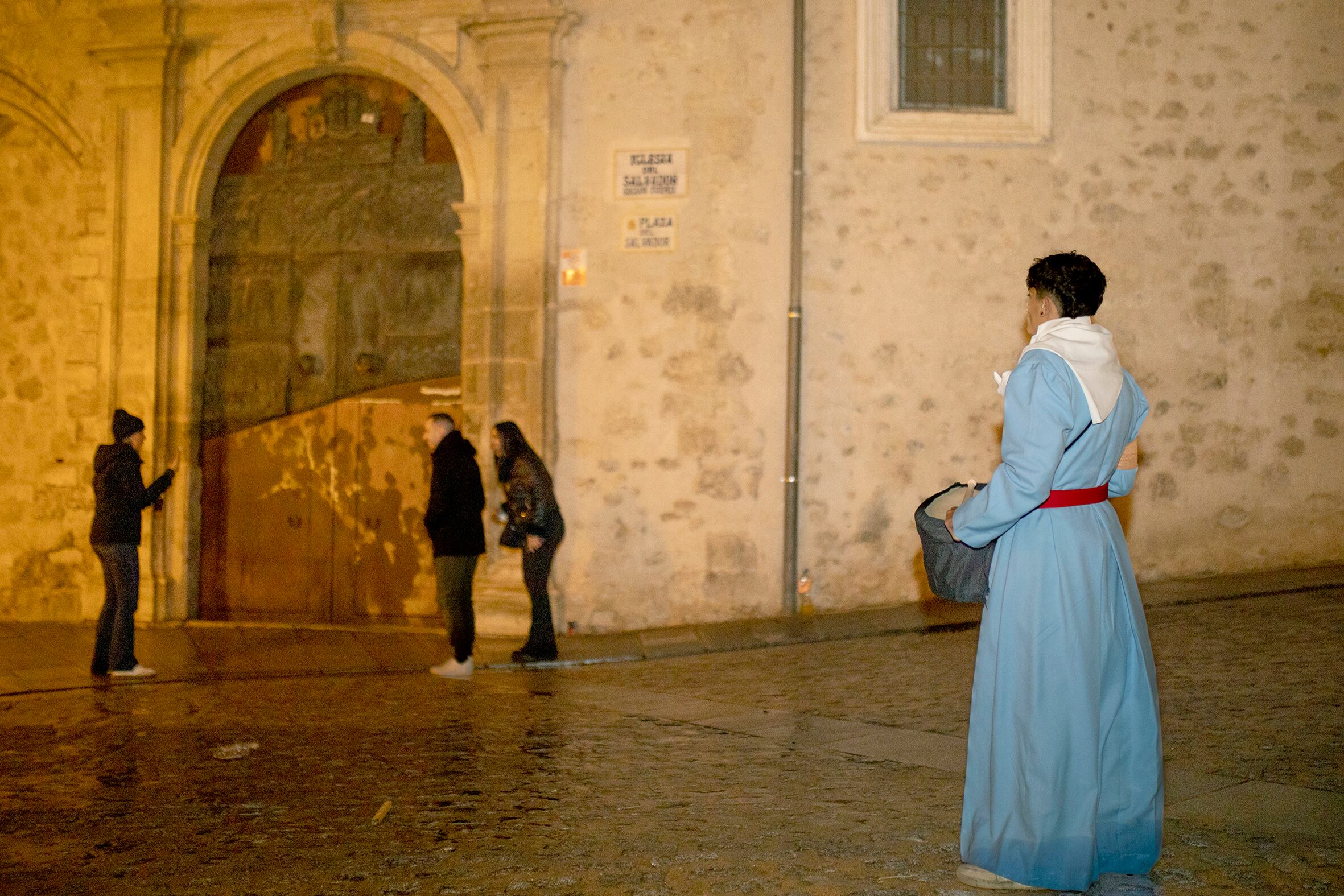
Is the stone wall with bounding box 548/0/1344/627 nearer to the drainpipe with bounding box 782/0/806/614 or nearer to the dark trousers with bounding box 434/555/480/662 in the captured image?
the drainpipe with bounding box 782/0/806/614

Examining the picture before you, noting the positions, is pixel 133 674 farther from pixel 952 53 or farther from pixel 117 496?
pixel 952 53

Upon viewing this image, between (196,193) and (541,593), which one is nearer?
(541,593)

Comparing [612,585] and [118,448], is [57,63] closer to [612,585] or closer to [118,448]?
[118,448]

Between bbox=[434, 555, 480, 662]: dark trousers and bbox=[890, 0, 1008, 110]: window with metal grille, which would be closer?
bbox=[434, 555, 480, 662]: dark trousers

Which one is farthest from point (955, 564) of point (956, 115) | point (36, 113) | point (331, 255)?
point (36, 113)

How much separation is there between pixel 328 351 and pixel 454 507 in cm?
313

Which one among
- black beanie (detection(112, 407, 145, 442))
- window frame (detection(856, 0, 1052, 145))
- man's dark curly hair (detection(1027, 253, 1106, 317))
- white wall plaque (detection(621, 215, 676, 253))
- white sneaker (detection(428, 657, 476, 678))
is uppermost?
window frame (detection(856, 0, 1052, 145))

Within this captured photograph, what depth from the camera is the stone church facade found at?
968 centimetres

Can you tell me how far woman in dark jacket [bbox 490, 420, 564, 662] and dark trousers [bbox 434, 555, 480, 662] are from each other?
528 millimetres

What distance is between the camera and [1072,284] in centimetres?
375

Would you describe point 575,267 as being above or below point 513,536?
above

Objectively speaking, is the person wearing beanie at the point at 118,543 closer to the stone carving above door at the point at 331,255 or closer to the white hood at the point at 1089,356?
the stone carving above door at the point at 331,255

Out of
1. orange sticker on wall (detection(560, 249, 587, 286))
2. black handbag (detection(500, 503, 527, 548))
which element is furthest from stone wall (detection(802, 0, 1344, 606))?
black handbag (detection(500, 503, 527, 548))

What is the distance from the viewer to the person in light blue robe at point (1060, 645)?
142 inches
